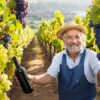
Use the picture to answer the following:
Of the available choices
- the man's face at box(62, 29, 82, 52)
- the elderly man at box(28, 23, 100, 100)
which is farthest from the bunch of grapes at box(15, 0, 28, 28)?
the man's face at box(62, 29, 82, 52)

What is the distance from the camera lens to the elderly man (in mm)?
5145

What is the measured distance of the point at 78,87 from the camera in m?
5.20

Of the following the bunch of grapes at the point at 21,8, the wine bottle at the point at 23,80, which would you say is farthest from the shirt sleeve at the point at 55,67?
the bunch of grapes at the point at 21,8

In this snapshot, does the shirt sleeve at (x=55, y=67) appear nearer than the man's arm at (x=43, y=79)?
Yes

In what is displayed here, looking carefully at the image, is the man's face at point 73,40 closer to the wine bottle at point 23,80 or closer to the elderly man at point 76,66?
the elderly man at point 76,66

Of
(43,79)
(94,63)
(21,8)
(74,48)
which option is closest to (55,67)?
(43,79)

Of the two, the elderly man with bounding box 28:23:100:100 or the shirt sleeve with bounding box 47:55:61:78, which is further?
the shirt sleeve with bounding box 47:55:61:78

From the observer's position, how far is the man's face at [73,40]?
511 cm

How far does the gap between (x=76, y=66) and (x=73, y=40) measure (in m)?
0.35

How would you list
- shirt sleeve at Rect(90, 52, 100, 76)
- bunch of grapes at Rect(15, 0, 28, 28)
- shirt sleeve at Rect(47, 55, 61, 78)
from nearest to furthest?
1. shirt sleeve at Rect(90, 52, 100, 76)
2. shirt sleeve at Rect(47, 55, 61, 78)
3. bunch of grapes at Rect(15, 0, 28, 28)

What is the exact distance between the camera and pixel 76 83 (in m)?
5.18

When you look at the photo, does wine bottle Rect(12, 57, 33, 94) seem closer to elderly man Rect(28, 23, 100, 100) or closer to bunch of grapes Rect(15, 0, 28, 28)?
elderly man Rect(28, 23, 100, 100)

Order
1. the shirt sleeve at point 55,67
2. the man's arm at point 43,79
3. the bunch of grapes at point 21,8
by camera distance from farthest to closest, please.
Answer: the bunch of grapes at point 21,8 < the man's arm at point 43,79 < the shirt sleeve at point 55,67

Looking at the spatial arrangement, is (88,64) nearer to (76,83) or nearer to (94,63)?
(94,63)
